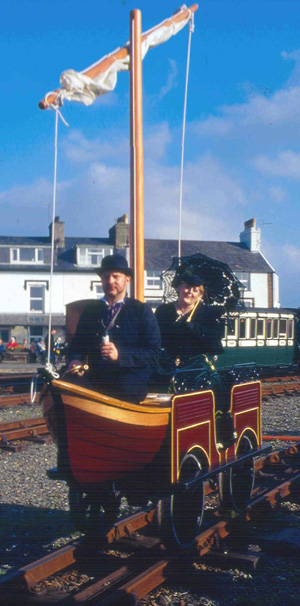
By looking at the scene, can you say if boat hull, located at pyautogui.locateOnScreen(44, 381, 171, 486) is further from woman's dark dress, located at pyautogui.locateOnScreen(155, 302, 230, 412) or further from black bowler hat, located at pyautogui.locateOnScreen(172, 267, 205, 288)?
black bowler hat, located at pyautogui.locateOnScreen(172, 267, 205, 288)

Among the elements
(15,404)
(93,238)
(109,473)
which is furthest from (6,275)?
(109,473)

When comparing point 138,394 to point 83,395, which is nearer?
point 83,395

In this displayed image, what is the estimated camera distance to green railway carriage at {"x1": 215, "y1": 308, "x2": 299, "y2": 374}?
2378 centimetres

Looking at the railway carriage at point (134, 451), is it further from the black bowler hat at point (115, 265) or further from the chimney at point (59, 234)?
the chimney at point (59, 234)

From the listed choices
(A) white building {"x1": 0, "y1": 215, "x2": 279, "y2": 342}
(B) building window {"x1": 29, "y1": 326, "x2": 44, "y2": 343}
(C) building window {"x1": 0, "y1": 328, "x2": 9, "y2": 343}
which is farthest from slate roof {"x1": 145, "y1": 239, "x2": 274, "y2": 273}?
(C) building window {"x1": 0, "y1": 328, "x2": 9, "y2": 343}

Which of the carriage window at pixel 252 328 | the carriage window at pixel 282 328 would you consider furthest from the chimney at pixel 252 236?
the carriage window at pixel 252 328

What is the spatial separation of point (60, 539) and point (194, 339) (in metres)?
1.97

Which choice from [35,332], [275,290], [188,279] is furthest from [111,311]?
[275,290]

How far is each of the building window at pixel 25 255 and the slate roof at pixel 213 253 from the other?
730 centimetres

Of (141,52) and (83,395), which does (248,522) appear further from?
(141,52)

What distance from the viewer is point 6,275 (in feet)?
134

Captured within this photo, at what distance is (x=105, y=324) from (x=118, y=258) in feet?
1.56

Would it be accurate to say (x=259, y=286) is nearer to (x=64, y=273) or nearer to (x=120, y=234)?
(x=120, y=234)

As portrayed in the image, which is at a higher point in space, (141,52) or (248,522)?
(141,52)
